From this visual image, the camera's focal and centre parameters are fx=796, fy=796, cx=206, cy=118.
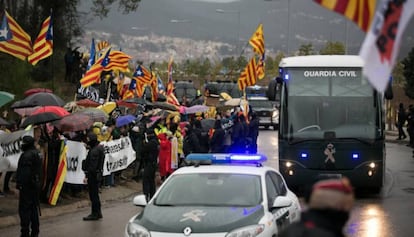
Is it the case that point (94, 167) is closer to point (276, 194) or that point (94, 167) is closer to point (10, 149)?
point (10, 149)

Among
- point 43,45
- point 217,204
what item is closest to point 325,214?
point 217,204

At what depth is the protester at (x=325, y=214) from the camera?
4.58m

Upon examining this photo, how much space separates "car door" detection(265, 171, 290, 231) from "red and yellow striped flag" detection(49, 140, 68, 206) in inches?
265

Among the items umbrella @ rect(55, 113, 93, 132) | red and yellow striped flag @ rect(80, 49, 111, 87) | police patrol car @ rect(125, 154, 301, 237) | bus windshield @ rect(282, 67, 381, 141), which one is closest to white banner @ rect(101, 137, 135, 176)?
umbrella @ rect(55, 113, 93, 132)

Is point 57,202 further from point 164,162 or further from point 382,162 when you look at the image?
point 382,162

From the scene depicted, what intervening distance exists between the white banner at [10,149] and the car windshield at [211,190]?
6.40m

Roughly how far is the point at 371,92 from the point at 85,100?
349 inches

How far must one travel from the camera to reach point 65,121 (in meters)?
17.2

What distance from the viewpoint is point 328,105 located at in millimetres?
18734

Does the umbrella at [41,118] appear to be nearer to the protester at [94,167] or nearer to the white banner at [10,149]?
the white banner at [10,149]

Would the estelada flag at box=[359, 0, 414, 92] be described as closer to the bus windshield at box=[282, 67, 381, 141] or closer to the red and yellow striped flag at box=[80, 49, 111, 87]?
the bus windshield at box=[282, 67, 381, 141]

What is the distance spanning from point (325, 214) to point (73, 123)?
13.0 m

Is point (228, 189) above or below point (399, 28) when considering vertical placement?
below

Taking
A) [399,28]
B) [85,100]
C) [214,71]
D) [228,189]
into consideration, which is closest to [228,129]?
[85,100]
